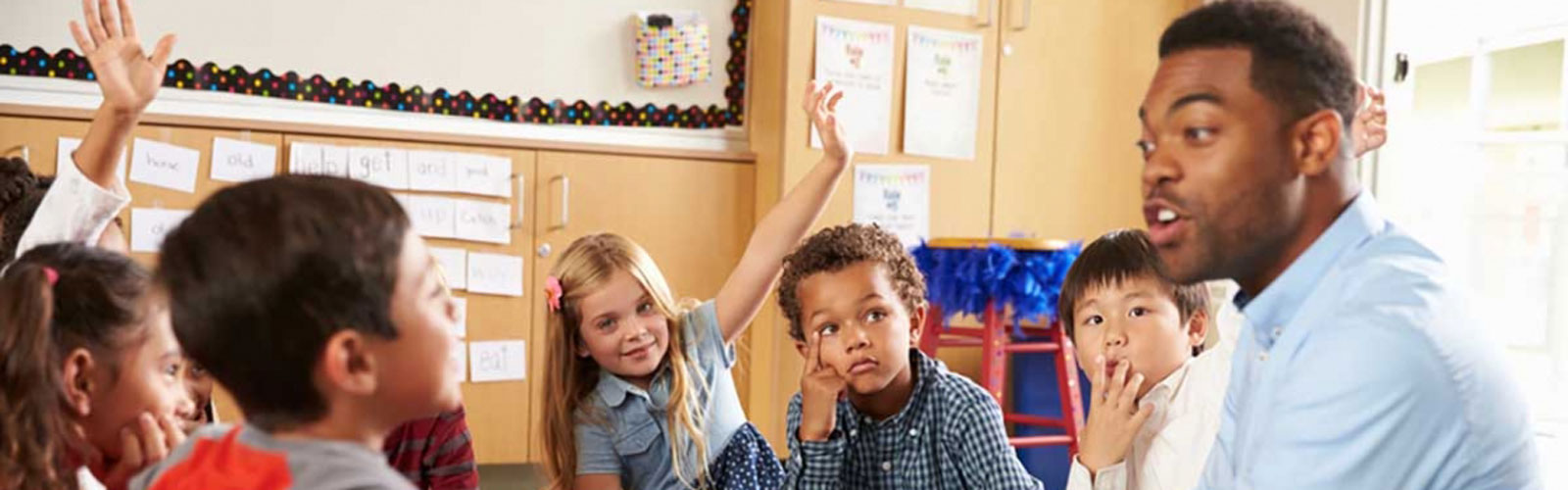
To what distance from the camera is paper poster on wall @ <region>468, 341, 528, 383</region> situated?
12.3ft

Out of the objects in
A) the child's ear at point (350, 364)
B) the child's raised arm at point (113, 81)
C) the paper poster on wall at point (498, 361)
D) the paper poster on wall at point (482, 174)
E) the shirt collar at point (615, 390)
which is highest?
the child's raised arm at point (113, 81)

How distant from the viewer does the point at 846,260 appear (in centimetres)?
204

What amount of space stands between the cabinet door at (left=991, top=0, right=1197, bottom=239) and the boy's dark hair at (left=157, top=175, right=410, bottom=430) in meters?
3.46

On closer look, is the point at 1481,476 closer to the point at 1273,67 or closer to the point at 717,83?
the point at 1273,67

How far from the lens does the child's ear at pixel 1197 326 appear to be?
6.70 feet

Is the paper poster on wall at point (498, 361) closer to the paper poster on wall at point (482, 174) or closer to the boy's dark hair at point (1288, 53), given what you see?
the paper poster on wall at point (482, 174)

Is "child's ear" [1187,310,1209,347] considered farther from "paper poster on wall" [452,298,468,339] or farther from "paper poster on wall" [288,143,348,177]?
"paper poster on wall" [288,143,348,177]

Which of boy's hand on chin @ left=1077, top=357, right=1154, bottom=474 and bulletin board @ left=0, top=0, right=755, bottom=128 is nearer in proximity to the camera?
boy's hand on chin @ left=1077, top=357, right=1154, bottom=474

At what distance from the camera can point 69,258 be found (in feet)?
4.52

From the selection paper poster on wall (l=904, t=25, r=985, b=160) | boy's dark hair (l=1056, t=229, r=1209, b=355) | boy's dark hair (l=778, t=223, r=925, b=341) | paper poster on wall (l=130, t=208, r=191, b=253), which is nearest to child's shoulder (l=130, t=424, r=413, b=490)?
boy's dark hair (l=778, t=223, r=925, b=341)

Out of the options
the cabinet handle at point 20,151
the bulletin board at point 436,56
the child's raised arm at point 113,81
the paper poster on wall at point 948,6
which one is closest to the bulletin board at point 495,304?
the bulletin board at point 436,56

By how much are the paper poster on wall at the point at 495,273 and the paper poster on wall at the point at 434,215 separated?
9 cm

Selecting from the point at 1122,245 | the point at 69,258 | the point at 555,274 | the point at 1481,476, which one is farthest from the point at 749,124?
the point at 1481,476

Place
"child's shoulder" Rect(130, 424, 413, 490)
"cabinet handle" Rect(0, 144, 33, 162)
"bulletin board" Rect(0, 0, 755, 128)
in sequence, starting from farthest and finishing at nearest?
"bulletin board" Rect(0, 0, 755, 128)
"cabinet handle" Rect(0, 144, 33, 162)
"child's shoulder" Rect(130, 424, 413, 490)
